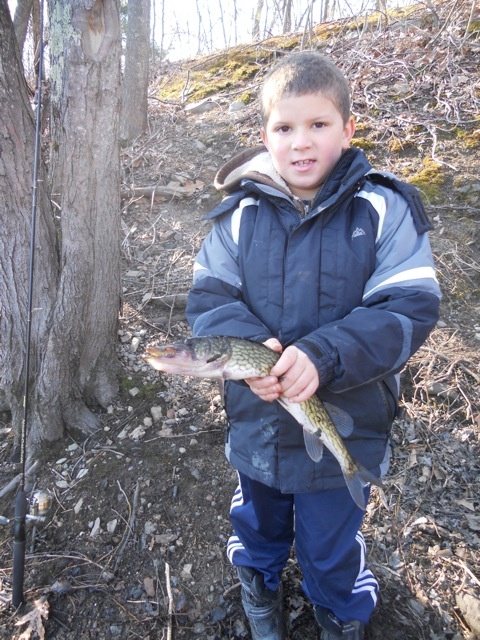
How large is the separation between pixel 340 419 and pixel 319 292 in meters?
0.58

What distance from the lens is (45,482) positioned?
10.3ft

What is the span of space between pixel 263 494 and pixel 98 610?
1192 millimetres

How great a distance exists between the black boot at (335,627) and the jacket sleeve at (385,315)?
1341mm

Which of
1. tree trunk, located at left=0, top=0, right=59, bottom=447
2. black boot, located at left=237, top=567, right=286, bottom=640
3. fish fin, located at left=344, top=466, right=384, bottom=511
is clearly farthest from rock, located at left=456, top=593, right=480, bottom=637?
tree trunk, located at left=0, top=0, right=59, bottom=447

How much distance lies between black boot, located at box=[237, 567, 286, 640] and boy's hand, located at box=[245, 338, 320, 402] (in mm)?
1296

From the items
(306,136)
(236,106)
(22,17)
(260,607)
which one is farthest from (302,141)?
(236,106)

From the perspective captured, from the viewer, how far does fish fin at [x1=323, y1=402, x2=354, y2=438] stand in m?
1.95

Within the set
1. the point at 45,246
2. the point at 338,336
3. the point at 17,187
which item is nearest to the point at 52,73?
the point at 17,187

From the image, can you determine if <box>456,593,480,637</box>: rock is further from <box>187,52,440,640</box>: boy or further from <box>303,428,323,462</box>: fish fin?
<box>303,428,323,462</box>: fish fin

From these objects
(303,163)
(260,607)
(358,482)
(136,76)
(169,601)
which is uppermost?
(136,76)

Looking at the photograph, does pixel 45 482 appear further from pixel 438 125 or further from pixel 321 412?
pixel 438 125

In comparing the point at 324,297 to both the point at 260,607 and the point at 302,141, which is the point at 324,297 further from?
the point at 260,607

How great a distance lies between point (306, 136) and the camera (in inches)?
80.6

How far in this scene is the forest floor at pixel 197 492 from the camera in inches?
98.5
